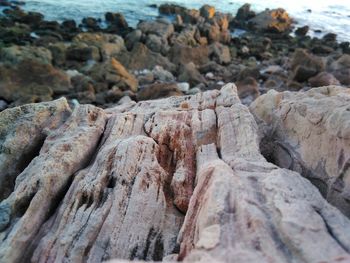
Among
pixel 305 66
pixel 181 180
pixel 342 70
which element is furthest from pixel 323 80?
pixel 181 180

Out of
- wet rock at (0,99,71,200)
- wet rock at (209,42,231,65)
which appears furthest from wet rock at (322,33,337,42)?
wet rock at (0,99,71,200)

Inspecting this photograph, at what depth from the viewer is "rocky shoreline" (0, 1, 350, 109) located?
64.2 feet

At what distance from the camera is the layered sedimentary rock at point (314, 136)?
6.34 meters

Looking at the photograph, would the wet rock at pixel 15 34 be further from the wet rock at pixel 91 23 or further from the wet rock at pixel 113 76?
the wet rock at pixel 113 76

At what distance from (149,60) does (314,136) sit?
1955cm

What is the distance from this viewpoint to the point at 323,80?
20.4 m

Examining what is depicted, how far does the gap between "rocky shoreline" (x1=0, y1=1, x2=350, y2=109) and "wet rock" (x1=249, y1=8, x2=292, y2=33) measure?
224 mm

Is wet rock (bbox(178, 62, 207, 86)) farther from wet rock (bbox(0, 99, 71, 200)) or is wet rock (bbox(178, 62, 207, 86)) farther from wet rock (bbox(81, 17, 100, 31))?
wet rock (bbox(81, 17, 100, 31))

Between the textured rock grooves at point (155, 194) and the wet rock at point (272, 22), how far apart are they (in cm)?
3590

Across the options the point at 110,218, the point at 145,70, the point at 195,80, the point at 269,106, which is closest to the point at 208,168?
the point at 110,218

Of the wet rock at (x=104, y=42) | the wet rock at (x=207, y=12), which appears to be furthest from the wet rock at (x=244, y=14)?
the wet rock at (x=104, y=42)

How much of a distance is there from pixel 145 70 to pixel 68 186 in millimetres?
18299

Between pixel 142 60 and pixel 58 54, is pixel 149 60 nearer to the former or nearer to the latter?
pixel 142 60

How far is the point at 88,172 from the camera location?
7039 mm
